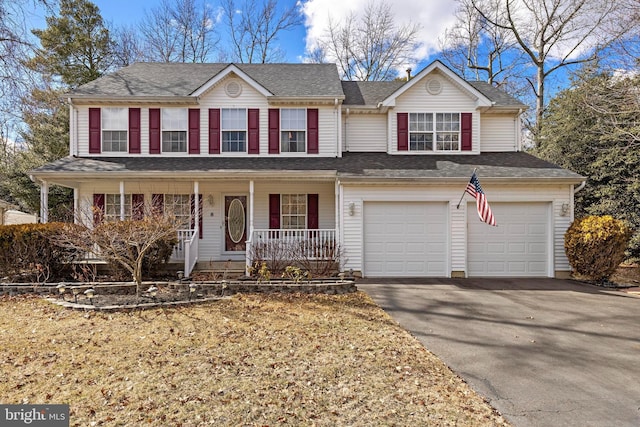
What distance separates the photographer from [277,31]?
2331 cm

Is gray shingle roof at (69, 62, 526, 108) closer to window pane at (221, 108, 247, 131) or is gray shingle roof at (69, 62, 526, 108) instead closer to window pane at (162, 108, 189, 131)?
window pane at (162, 108, 189, 131)

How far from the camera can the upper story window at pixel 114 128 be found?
11539 millimetres

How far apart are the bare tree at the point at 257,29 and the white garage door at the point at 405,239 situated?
58.2 feet

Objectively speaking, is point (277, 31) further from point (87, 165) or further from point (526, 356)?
point (526, 356)

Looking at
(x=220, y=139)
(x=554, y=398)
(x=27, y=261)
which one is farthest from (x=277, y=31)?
(x=554, y=398)

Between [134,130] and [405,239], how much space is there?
9.77 m

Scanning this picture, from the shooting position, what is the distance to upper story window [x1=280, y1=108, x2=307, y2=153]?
38.7 feet

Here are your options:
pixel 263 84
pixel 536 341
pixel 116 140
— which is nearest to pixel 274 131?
pixel 263 84

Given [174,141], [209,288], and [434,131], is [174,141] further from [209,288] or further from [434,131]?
[434,131]

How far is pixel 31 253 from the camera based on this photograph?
8219mm

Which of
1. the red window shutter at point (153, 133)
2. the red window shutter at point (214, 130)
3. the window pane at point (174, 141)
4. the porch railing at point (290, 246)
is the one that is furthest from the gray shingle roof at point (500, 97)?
the red window shutter at point (153, 133)

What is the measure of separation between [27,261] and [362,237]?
8.61 meters

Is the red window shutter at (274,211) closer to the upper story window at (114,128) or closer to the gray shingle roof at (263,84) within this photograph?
the gray shingle roof at (263,84)

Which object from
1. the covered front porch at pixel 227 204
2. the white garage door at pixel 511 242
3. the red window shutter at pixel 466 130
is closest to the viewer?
the white garage door at pixel 511 242
